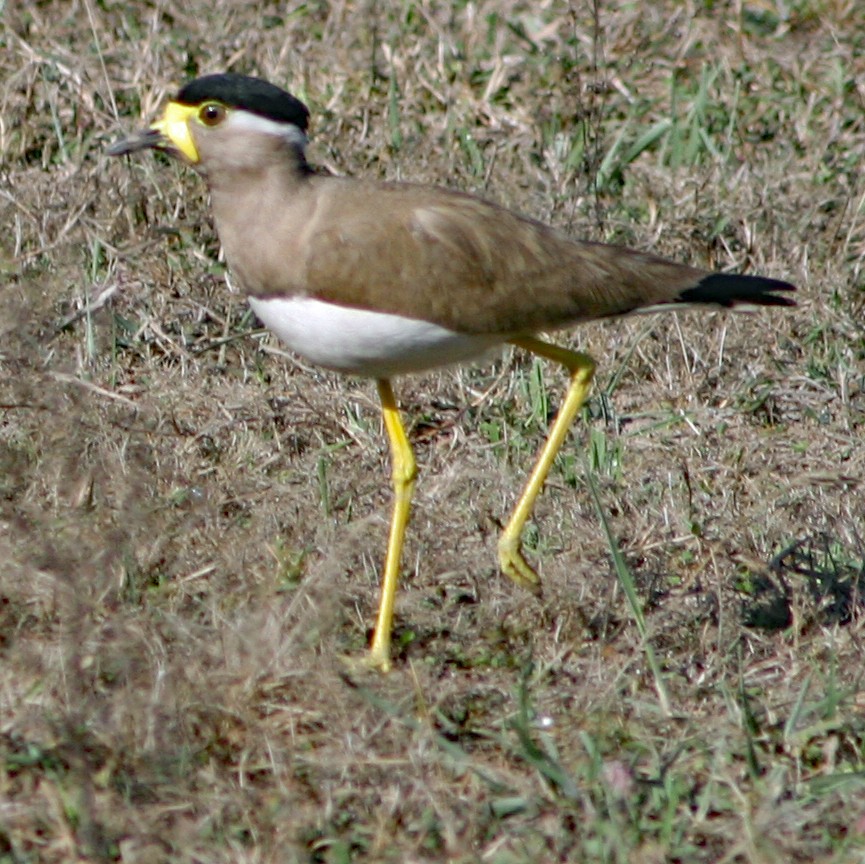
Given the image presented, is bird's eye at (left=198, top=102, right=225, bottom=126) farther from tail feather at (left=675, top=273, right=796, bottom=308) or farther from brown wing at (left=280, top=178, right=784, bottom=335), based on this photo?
tail feather at (left=675, top=273, right=796, bottom=308)

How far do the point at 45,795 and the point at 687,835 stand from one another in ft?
4.14

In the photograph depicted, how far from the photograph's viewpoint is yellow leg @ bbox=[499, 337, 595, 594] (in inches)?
171

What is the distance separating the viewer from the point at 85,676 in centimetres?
371

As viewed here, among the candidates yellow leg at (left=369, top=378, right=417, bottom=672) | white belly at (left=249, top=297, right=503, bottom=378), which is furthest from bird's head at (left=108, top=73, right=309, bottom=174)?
yellow leg at (left=369, top=378, right=417, bottom=672)

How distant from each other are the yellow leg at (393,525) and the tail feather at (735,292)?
79 centimetres

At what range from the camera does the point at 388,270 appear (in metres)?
4.07

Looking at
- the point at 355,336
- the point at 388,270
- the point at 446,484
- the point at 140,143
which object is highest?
the point at 140,143

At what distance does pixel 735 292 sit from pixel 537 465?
2.21 ft

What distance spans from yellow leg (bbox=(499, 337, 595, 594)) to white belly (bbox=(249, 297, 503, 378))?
12.1 inches

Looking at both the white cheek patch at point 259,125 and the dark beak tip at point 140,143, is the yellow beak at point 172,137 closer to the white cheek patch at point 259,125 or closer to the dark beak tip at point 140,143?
the dark beak tip at point 140,143

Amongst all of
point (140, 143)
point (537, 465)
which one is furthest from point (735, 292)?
point (140, 143)

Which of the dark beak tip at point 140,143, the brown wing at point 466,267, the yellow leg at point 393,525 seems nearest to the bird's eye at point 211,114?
the dark beak tip at point 140,143

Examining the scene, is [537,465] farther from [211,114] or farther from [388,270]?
[211,114]

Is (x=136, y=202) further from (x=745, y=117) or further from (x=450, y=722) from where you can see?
(x=450, y=722)
